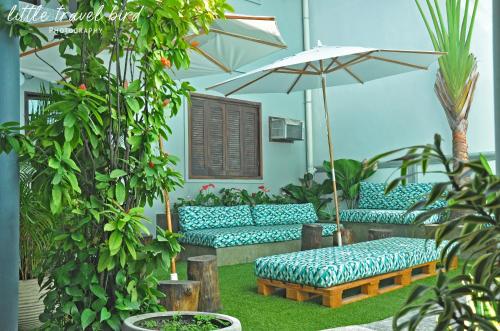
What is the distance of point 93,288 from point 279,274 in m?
2.25

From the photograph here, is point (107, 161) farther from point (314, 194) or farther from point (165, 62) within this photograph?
point (314, 194)

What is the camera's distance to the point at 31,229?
11.5ft

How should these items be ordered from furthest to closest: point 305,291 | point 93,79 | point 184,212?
point 184,212, point 305,291, point 93,79

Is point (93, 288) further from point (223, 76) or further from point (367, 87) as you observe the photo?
point (367, 87)

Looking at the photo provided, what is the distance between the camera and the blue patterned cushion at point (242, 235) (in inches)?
248

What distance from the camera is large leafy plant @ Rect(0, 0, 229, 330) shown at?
2455 mm

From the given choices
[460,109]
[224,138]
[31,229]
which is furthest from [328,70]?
[31,229]

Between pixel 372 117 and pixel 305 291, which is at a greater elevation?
pixel 372 117

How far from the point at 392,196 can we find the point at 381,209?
0.29 metres

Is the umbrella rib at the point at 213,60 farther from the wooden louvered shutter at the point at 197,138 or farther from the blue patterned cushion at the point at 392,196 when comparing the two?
the blue patterned cushion at the point at 392,196

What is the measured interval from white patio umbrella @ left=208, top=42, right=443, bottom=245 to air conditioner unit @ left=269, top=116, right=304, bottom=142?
2370 mm

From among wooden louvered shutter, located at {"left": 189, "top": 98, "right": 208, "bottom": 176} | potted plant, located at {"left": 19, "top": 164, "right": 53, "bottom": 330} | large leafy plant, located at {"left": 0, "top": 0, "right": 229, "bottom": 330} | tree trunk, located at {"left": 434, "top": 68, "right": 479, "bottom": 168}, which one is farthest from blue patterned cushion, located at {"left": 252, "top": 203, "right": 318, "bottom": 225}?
large leafy plant, located at {"left": 0, "top": 0, "right": 229, "bottom": 330}

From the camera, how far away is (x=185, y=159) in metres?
8.08

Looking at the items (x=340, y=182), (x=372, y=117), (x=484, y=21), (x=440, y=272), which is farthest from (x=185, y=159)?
(x=440, y=272)
